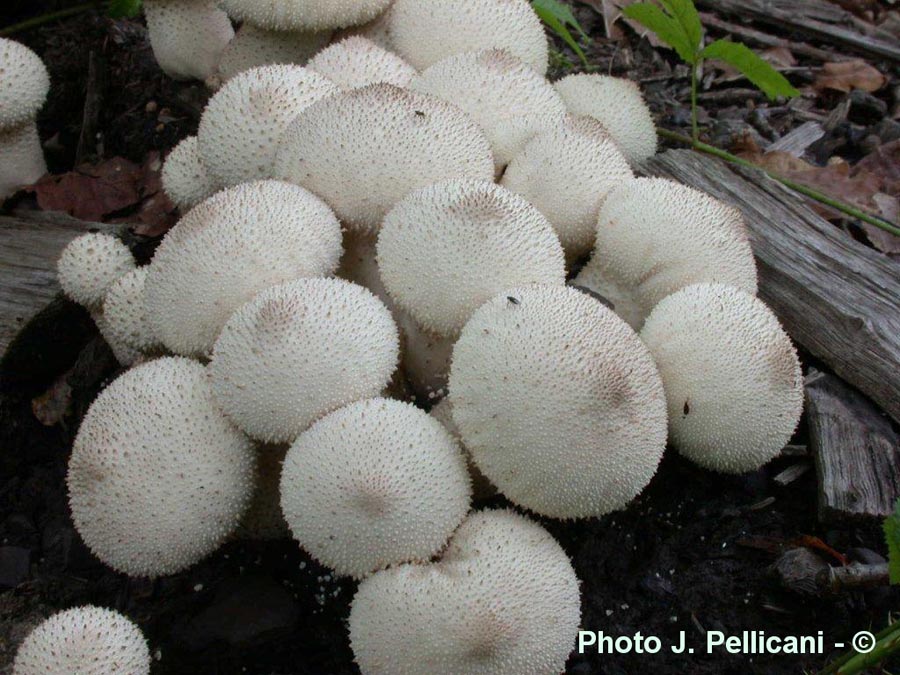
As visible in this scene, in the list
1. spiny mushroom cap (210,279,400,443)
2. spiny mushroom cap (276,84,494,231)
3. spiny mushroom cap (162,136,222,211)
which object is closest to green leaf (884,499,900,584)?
spiny mushroom cap (210,279,400,443)

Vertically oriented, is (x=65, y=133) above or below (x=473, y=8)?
below

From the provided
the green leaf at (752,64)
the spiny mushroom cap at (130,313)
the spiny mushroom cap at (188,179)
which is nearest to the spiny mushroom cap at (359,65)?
the spiny mushroom cap at (188,179)

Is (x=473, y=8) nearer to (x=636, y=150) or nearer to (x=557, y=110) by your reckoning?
(x=557, y=110)

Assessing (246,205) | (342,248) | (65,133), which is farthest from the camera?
(65,133)

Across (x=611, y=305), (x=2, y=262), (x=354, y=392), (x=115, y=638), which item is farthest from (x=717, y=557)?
(x=2, y=262)

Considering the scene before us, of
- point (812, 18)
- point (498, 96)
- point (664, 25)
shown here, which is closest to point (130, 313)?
point (498, 96)

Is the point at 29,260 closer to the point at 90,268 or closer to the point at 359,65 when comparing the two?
the point at 90,268

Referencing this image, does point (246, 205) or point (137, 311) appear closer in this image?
point (246, 205)
